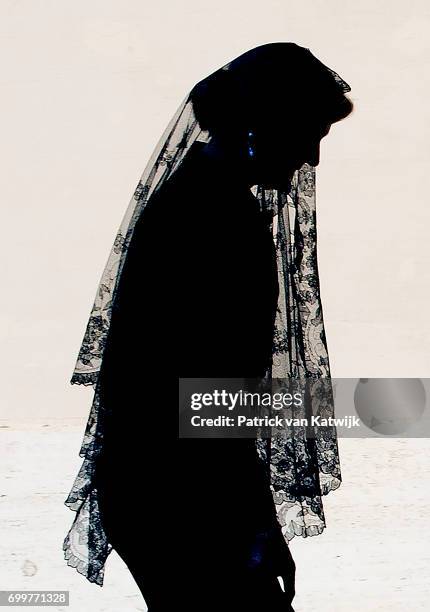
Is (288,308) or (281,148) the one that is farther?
(288,308)

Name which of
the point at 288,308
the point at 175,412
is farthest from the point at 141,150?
the point at 175,412

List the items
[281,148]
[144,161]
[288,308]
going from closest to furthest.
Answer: [281,148], [288,308], [144,161]

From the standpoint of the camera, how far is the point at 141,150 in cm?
614

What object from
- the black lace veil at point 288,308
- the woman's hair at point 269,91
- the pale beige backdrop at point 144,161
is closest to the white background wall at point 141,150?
the pale beige backdrop at point 144,161

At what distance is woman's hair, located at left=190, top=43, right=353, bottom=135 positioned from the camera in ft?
6.87

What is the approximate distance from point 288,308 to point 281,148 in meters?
0.39

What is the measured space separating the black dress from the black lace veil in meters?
0.31

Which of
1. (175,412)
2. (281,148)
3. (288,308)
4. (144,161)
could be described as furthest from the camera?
(144,161)

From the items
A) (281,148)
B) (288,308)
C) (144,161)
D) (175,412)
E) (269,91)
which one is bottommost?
(175,412)

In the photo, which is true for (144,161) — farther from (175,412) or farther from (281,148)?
(175,412)

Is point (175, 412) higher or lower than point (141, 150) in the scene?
lower

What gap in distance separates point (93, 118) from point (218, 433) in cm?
452

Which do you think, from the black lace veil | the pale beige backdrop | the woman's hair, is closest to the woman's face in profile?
the woman's hair

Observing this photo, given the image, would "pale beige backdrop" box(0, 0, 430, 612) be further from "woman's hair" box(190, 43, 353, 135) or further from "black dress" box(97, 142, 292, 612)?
"black dress" box(97, 142, 292, 612)
